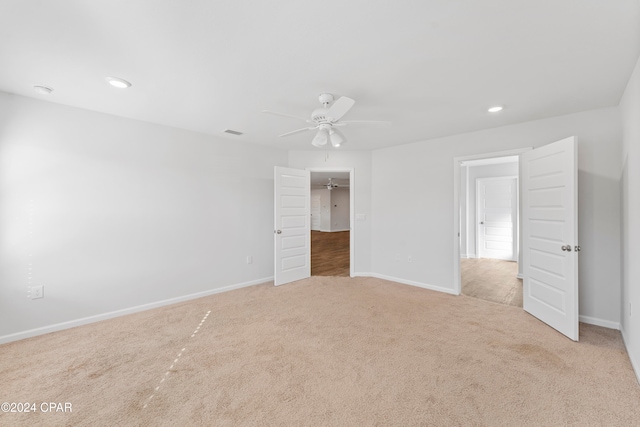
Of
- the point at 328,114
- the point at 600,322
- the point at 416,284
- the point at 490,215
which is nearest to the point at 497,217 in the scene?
the point at 490,215

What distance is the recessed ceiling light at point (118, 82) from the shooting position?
7.40 ft

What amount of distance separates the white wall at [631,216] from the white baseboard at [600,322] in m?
0.25

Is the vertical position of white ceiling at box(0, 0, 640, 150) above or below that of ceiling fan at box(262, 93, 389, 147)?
above

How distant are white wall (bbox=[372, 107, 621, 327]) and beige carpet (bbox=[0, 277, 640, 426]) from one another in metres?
0.68

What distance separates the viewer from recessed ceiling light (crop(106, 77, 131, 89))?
7.40ft

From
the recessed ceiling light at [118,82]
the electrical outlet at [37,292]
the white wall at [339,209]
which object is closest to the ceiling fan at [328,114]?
the recessed ceiling light at [118,82]

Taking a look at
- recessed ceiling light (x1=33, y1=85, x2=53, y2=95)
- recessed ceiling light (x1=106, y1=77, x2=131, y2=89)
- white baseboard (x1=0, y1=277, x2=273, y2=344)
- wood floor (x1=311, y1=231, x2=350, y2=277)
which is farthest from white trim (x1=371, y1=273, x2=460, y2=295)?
recessed ceiling light (x1=33, y1=85, x2=53, y2=95)

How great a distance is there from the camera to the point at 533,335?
2.60 m

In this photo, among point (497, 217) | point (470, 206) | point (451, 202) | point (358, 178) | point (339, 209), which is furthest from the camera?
point (339, 209)

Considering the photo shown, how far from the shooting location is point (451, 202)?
157 inches

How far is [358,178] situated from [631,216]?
11.2ft

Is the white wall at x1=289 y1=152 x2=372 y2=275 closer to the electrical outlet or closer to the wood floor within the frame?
the wood floor

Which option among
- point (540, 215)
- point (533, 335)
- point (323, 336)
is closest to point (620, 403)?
point (533, 335)

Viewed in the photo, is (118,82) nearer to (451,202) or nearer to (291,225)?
(291,225)
